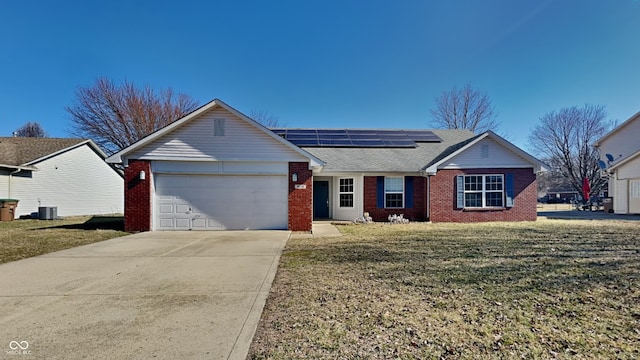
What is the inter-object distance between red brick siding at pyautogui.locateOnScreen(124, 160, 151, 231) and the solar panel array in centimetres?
874

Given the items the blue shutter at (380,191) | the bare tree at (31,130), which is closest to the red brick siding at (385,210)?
the blue shutter at (380,191)

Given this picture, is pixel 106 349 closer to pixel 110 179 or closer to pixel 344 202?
pixel 344 202

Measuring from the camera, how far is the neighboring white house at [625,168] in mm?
19766

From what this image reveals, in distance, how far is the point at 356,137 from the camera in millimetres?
20234

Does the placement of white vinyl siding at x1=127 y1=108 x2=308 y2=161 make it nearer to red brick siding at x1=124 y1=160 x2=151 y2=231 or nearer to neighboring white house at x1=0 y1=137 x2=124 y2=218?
red brick siding at x1=124 y1=160 x2=151 y2=231

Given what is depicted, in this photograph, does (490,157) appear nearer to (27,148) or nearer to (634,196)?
(634,196)

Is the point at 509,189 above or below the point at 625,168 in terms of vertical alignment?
below

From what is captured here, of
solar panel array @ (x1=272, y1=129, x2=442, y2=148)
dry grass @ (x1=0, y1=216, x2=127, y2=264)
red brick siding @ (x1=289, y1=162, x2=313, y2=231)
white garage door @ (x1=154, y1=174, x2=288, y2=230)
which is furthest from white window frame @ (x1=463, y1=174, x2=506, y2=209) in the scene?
dry grass @ (x1=0, y1=216, x2=127, y2=264)

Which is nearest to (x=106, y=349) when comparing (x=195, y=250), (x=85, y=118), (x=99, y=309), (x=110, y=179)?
(x=99, y=309)

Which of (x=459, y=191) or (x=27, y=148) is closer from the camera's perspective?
(x=459, y=191)

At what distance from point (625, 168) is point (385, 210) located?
16587mm

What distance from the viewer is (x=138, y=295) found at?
4930 mm
